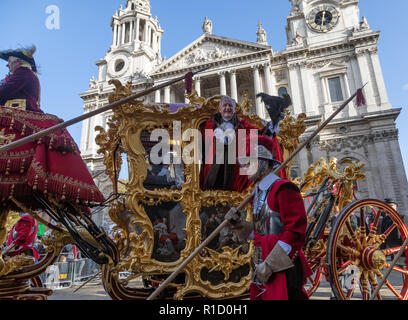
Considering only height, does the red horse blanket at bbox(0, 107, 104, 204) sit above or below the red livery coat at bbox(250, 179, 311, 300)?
above

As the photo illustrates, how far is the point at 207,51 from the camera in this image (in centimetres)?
2725

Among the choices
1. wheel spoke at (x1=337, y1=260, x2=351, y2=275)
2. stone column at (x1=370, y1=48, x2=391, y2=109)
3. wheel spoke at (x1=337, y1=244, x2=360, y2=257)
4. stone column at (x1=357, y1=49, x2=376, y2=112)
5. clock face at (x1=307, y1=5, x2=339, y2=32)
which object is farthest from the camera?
clock face at (x1=307, y1=5, x2=339, y2=32)

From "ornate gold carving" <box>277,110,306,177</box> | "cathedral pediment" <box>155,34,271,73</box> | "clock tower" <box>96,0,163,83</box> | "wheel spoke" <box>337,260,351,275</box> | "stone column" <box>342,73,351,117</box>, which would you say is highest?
Answer: "clock tower" <box>96,0,163,83</box>

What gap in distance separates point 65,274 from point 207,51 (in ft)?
76.8

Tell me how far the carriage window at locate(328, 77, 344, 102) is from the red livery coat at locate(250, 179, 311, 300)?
23.3 meters

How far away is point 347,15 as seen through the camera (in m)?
24.3

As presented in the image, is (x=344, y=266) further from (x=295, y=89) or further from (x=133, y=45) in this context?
(x=133, y=45)

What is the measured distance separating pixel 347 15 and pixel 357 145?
11.9 m

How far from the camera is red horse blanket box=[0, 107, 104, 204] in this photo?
331cm

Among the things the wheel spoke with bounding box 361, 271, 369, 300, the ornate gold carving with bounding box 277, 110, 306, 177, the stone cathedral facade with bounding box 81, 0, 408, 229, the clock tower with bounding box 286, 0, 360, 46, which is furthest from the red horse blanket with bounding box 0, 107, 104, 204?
the clock tower with bounding box 286, 0, 360, 46

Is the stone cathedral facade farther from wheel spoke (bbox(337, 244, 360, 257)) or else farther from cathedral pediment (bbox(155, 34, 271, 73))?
wheel spoke (bbox(337, 244, 360, 257))

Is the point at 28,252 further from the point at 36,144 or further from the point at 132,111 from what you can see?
the point at 132,111

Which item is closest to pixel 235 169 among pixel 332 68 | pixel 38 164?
pixel 38 164
